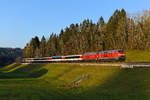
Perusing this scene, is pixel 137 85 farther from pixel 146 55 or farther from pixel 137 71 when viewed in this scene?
pixel 146 55

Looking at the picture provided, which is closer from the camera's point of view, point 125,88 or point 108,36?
point 125,88

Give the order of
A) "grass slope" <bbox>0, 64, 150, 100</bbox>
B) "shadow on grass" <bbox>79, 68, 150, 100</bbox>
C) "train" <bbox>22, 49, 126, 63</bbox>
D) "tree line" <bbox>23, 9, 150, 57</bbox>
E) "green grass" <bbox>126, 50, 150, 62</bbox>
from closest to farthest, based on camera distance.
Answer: "grass slope" <bbox>0, 64, 150, 100</bbox>, "shadow on grass" <bbox>79, 68, 150, 100</bbox>, "train" <bbox>22, 49, 126, 63</bbox>, "green grass" <bbox>126, 50, 150, 62</bbox>, "tree line" <bbox>23, 9, 150, 57</bbox>

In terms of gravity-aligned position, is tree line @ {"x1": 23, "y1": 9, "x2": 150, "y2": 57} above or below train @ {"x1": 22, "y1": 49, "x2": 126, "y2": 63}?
above

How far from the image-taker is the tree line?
7862cm

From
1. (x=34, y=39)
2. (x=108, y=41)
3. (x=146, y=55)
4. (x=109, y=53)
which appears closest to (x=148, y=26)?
(x=146, y=55)

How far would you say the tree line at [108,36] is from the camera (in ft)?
258

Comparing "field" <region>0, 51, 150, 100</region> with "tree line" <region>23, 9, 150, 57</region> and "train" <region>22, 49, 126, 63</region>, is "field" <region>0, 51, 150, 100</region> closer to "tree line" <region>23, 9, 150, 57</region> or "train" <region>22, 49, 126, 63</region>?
"train" <region>22, 49, 126, 63</region>

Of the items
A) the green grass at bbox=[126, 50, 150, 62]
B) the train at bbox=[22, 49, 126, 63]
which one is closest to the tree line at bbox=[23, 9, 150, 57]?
the green grass at bbox=[126, 50, 150, 62]

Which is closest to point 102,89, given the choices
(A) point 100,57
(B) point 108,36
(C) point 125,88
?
(C) point 125,88

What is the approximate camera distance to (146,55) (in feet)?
223

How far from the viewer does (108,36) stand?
304ft

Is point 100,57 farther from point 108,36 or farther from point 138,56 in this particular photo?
point 108,36

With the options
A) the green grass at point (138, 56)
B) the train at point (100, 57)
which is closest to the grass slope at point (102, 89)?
the train at point (100, 57)

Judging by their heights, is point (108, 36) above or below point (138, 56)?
above
